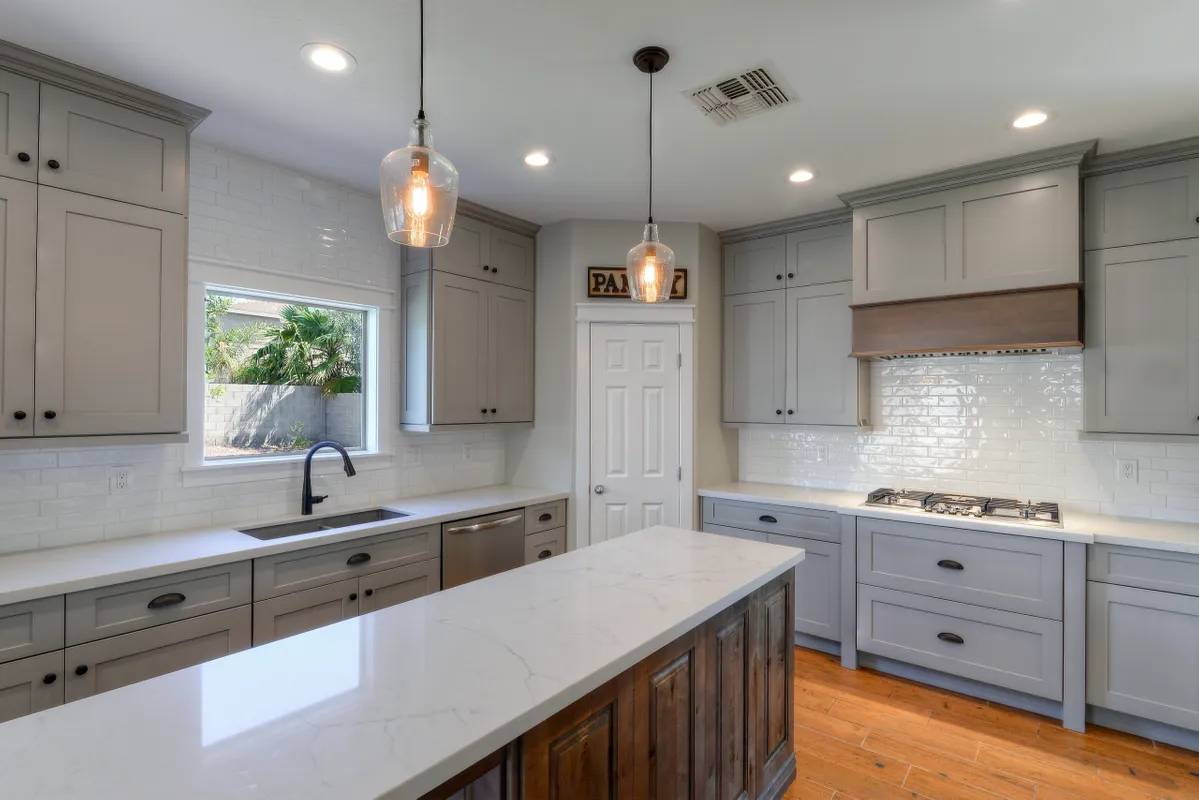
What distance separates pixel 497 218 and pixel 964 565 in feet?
10.8

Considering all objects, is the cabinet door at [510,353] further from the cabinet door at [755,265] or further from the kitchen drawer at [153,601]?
the kitchen drawer at [153,601]

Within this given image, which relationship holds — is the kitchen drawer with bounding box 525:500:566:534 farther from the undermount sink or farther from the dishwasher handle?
the undermount sink

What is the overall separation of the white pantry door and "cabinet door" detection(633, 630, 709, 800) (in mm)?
2255

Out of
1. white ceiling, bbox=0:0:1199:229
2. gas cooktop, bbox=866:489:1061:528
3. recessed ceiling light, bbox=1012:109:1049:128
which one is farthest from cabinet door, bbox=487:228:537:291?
recessed ceiling light, bbox=1012:109:1049:128

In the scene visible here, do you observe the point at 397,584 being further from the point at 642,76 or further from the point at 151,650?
the point at 642,76

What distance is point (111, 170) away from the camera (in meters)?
2.25

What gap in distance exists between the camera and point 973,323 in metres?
3.14

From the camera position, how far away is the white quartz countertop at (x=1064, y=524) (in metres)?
2.66

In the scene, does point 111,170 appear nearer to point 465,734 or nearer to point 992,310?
point 465,734

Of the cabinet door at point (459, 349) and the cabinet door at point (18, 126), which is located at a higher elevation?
the cabinet door at point (18, 126)

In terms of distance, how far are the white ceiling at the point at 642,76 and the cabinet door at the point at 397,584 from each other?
2.07 meters

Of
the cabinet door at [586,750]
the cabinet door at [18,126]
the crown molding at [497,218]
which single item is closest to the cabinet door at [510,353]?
the crown molding at [497,218]

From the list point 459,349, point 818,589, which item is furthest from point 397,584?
point 818,589

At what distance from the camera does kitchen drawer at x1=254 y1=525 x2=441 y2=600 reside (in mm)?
2504
